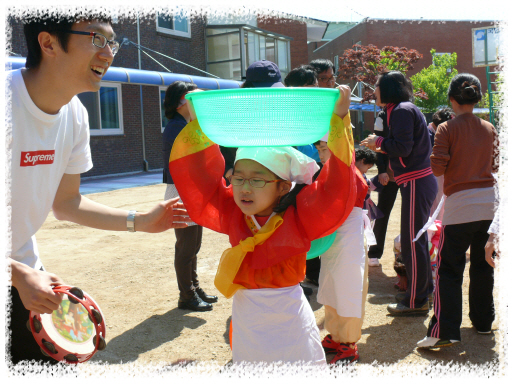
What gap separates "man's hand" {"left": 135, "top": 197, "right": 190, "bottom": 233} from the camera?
2.48 metres

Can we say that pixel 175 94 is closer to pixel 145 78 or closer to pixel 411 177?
pixel 411 177

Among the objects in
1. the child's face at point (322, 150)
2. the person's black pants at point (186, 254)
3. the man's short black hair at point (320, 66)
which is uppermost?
the man's short black hair at point (320, 66)

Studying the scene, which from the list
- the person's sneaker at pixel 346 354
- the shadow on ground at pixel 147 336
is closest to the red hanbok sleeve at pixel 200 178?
the person's sneaker at pixel 346 354

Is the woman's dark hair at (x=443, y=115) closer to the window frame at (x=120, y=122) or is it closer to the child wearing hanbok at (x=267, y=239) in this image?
the child wearing hanbok at (x=267, y=239)

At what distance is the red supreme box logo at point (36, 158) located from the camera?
76.9 inches

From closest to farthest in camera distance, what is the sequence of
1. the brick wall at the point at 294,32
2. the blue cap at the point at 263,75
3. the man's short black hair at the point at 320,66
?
the blue cap at the point at 263,75, the man's short black hair at the point at 320,66, the brick wall at the point at 294,32

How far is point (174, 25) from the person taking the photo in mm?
17516

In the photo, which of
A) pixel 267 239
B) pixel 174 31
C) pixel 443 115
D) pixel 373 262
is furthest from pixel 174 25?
pixel 267 239

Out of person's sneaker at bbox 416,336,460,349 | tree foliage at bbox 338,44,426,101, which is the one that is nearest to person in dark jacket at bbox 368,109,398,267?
person's sneaker at bbox 416,336,460,349

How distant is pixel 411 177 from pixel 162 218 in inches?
91.9

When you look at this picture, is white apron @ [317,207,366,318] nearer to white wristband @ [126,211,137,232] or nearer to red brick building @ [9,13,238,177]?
white wristband @ [126,211,137,232]

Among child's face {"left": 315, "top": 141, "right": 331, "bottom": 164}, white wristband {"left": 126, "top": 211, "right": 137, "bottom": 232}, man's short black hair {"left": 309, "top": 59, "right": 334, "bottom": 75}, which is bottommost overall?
white wristband {"left": 126, "top": 211, "right": 137, "bottom": 232}

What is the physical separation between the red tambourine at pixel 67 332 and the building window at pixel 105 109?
13460 mm

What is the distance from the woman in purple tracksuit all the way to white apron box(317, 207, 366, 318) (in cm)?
85
